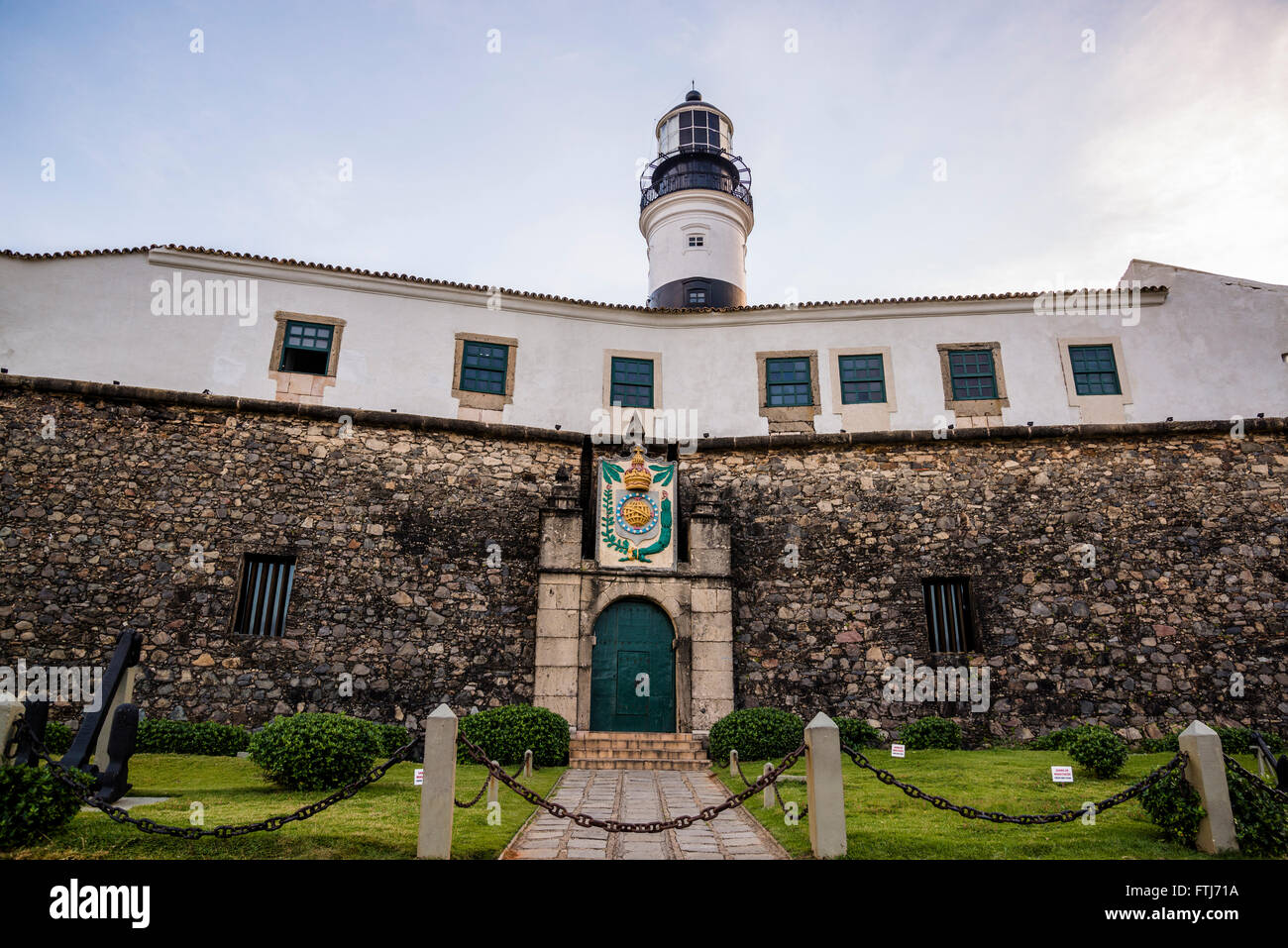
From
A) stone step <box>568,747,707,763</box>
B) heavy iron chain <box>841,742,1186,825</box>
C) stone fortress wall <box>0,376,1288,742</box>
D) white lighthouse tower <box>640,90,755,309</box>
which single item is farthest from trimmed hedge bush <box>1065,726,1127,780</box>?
white lighthouse tower <box>640,90,755,309</box>

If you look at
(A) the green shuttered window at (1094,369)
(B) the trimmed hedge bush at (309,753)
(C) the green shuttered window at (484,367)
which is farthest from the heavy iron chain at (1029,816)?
(C) the green shuttered window at (484,367)

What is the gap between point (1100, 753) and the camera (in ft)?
29.8

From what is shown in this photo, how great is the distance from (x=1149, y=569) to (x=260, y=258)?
18.1 m

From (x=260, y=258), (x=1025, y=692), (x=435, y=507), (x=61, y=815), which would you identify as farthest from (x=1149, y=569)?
(x=260, y=258)

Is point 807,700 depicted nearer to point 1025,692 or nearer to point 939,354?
point 1025,692

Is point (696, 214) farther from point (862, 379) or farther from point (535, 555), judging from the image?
point (535, 555)

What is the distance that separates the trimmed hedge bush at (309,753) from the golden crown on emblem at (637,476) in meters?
6.85

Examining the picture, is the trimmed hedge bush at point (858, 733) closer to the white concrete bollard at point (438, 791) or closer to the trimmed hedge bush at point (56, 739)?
the white concrete bollard at point (438, 791)

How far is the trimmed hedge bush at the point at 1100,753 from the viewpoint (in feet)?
29.8

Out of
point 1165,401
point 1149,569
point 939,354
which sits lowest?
point 1149,569

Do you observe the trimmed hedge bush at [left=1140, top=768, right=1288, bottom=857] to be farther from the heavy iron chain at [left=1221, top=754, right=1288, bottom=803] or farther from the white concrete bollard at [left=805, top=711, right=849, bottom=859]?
the white concrete bollard at [left=805, top=711, right=849, bottom=859]

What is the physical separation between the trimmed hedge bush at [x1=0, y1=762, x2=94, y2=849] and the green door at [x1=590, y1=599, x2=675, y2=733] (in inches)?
312

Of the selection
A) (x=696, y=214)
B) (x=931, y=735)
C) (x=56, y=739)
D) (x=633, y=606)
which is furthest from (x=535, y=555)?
(x=696, y=214)
